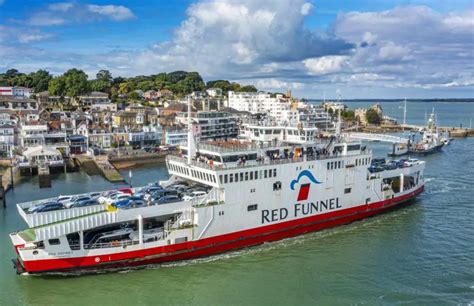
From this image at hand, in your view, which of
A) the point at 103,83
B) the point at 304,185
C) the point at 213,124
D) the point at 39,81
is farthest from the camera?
the point at 103,83

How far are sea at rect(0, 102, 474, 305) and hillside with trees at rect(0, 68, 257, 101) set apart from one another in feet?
204

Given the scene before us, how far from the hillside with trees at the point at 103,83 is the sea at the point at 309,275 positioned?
62.2 m

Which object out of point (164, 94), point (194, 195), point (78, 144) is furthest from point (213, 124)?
point (194, 195)

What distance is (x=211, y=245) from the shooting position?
21.1m

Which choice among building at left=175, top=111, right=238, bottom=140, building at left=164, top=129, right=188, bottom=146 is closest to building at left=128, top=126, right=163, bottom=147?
building at left=164, top=129, right=188, bottom=146

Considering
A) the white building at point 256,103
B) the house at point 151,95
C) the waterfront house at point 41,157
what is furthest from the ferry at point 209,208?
the house at point 151,95

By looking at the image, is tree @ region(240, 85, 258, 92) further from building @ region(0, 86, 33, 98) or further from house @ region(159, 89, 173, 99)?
building @ region(0, 86, 33, 98)

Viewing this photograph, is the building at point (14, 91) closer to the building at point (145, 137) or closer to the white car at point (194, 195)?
the building at point (145, 137)

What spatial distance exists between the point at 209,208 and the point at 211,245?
6.51ft

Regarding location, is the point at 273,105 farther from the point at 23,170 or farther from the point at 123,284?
the point at 123,284

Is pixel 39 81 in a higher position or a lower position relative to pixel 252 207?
higher

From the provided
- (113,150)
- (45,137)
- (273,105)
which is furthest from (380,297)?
(273,105)

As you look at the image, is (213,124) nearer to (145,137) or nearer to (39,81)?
(145,137)

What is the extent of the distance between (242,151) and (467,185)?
25.7 metres
